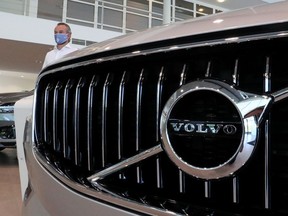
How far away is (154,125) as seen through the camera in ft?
2.70

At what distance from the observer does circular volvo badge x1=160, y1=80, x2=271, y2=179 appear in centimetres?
66

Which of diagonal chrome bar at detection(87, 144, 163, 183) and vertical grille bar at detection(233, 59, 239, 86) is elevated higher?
vertical grille bar at detection(233, 59, 239, 86)

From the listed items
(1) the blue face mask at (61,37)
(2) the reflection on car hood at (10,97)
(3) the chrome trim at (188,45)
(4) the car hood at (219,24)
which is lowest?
(3) the chrome trim at (188,45)

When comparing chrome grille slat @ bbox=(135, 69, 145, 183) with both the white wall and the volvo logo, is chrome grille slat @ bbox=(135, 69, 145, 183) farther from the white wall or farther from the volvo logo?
the white wall

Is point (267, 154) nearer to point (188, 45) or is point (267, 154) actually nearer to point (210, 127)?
point (210, 127)

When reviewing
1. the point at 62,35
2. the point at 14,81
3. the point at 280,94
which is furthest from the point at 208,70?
the point at 14,81

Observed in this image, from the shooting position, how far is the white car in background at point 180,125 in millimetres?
669

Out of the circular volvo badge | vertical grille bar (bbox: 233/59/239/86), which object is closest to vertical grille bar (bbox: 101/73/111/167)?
the circular volvo badge

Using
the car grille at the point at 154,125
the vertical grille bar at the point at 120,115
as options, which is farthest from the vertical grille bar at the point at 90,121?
the vertical grille bar at the point at 120,115

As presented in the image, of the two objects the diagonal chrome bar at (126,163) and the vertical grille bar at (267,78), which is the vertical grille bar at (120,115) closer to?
the diagonal chrome bar at (126,163)

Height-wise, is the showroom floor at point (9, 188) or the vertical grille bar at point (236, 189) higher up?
the vertical grille bar at point (236, 189)

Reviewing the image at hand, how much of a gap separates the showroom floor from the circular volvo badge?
88.6 inches

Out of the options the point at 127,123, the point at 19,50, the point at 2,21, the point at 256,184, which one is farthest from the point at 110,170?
the point at 19,50

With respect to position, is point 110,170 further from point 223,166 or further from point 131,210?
point 223,166
